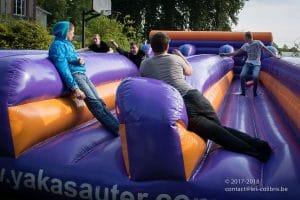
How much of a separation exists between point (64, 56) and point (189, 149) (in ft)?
4.93

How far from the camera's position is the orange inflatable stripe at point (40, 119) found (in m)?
3.13

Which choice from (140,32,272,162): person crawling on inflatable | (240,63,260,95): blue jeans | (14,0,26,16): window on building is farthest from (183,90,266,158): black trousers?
(14,0,26,16): window on building

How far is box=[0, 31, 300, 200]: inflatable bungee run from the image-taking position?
270 centimetres

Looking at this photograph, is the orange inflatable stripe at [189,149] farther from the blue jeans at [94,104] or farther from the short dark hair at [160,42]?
the blue jeans at [94,104]

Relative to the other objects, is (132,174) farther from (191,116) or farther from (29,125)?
(29,125)

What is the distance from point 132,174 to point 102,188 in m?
0.22

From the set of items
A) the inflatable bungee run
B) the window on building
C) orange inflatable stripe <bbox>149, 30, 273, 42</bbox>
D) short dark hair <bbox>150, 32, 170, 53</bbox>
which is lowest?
the inflatable bungee run

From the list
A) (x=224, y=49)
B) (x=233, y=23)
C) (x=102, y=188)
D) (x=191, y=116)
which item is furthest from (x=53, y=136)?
(x=233, y=23)

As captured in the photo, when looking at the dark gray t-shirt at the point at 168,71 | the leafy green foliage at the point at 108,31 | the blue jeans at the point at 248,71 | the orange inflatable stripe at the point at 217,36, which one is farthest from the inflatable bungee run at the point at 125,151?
the leafy green foliage at the point at 108,31

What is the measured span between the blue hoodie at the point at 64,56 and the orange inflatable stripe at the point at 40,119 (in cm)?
20

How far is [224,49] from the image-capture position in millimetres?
9398

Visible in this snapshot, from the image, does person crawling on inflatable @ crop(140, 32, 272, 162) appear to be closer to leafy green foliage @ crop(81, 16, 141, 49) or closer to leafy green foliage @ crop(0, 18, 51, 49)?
leafy green foliage @ crop(0, 18, 51, 49)

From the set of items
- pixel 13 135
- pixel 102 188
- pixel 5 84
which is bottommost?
pixel 102 188

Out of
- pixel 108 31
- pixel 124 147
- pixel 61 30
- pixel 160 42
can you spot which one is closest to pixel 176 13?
pixel 108 31
